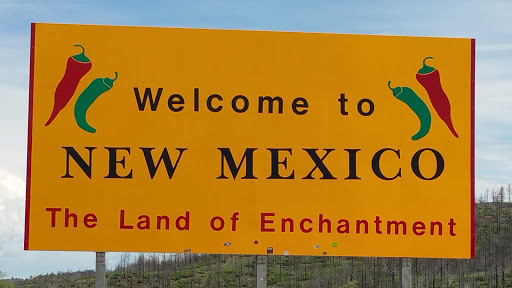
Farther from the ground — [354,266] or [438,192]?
[438,192]

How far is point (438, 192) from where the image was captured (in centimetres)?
1261

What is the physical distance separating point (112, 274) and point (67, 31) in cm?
5060

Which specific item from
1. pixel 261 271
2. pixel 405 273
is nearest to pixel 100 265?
pixel 261 271

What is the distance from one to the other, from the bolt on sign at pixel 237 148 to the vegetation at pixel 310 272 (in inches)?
1648

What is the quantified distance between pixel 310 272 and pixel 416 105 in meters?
50.5

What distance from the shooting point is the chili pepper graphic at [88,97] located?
41.2 ft

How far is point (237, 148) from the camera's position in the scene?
12562mm

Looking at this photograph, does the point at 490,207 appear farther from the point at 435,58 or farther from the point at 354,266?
the point at 435,58

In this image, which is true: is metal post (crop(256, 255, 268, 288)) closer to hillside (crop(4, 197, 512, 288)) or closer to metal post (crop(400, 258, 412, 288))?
metal post (crop(400, 258, 412, 288))

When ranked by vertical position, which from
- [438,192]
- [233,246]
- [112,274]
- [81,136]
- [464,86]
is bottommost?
[112,274]

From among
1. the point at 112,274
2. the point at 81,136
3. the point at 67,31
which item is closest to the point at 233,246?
the point at 81,136

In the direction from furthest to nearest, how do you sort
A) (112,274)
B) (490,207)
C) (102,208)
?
(490,207) < (112,274) < (102,208)

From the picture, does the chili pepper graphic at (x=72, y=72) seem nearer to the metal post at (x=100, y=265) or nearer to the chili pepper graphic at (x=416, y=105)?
the metal post at (x=100, y=265)

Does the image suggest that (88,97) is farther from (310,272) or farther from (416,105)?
(310,272)
